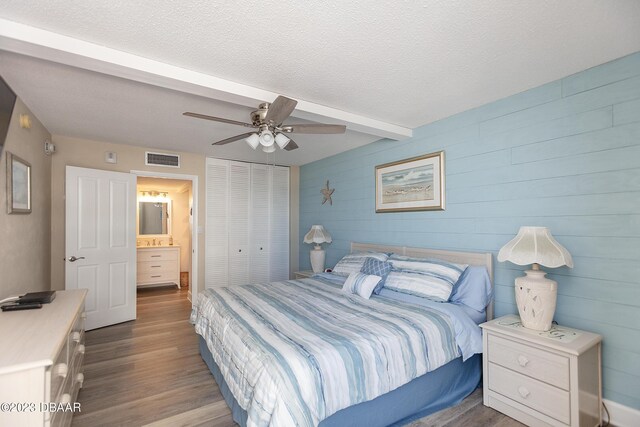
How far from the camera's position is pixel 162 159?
4.61 meters

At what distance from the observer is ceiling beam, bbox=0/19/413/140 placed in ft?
5.60

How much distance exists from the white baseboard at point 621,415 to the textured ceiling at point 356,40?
7.77 feet

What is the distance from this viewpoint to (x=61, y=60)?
1.88 m

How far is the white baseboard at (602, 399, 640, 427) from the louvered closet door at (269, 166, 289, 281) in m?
4.51

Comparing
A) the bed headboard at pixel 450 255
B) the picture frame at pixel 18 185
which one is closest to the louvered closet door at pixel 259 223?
the bed headboard at pixel 450 255

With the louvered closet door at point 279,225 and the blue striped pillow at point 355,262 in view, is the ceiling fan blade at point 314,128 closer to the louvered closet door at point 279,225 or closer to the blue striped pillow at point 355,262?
the blue striped pillow at point 355,262

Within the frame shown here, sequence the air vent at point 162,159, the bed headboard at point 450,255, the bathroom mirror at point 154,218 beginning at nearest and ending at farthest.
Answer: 1. the bed headboard at point 450,255
2. the air vent at point 162,159
3. the bathroom mirror at point 154,218

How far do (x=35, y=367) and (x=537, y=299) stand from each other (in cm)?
289

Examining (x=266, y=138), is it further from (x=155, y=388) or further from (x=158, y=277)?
(x=158, y=277)

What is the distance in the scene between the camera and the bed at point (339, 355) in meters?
1.59

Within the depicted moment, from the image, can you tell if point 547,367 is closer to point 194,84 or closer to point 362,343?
point 362,343

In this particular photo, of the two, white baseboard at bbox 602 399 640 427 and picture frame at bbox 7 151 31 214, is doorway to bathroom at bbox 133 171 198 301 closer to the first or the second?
picture frame at bbox 7 151 31 214

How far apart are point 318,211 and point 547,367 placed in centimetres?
379

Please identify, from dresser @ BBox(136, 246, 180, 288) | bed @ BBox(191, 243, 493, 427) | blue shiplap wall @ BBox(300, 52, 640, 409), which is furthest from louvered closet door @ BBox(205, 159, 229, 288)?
blue shiplap wall @ BBox(300, 52, 640, 409)
